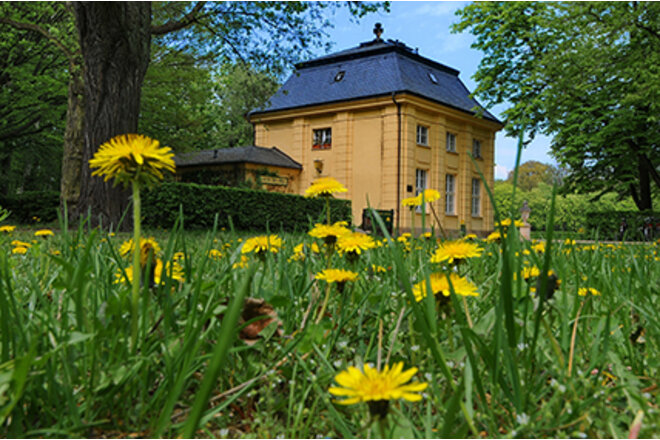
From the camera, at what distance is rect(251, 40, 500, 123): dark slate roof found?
70.9ft

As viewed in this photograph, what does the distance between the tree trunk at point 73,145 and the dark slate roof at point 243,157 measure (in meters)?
8.45

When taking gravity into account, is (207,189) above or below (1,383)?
above

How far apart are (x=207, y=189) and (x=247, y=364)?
1381 cm

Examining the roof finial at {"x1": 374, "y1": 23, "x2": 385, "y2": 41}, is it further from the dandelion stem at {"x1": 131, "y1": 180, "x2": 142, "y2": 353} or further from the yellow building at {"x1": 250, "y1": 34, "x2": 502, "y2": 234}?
the dandelion stem at {"x1": 131, "y1": 180, "x2": 142, "y2": 353}

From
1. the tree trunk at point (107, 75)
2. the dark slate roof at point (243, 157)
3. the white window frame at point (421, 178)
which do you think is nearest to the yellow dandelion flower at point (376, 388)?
the tree trunk at point (107, 75)

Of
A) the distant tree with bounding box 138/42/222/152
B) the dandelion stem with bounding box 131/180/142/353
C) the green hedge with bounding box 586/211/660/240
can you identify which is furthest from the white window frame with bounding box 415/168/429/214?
the dandelion stem with bounding box 131/180/142/353

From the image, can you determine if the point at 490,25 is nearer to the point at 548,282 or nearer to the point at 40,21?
the point at 40,21

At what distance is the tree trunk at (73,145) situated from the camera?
11039 millimetres

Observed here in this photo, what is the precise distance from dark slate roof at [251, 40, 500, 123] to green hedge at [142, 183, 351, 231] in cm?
684

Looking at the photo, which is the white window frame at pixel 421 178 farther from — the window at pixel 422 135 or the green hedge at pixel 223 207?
the green hedge at pixel 223 207

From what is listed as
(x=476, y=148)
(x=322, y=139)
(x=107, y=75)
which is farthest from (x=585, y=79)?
(x=107, y=75)

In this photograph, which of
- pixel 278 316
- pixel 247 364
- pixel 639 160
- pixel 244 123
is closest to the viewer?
pixel 247 364

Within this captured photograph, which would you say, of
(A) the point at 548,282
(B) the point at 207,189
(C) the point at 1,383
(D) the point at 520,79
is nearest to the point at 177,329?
(C) the point at 1,383

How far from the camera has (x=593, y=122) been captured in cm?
1817
